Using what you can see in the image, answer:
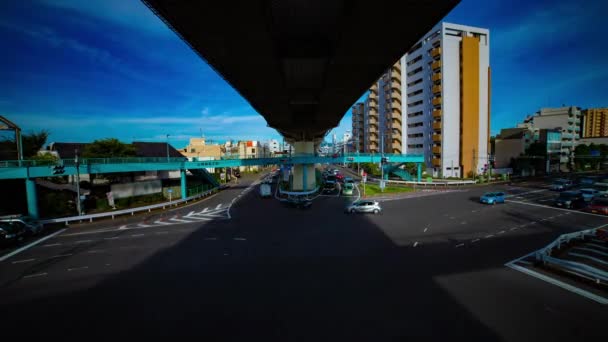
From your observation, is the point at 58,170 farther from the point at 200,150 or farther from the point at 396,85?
the point at 396,85

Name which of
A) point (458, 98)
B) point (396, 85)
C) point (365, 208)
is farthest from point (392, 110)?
point (365, 208)

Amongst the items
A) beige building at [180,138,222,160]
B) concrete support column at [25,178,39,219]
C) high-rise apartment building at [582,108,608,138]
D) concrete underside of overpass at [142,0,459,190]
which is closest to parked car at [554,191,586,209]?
concrete underside of overpass at [142,0,459,190]

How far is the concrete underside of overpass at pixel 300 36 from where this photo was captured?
862 cm

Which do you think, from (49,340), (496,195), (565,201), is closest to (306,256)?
(49,340)

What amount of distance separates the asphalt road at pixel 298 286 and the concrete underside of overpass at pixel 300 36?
33.3 feet

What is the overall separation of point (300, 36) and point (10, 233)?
2105 centimetres

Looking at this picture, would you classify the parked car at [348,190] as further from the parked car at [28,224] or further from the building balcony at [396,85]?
the building balcony at [396,85]

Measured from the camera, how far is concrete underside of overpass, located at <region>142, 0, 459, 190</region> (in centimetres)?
864

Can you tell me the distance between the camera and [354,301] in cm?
789

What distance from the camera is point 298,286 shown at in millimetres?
8984

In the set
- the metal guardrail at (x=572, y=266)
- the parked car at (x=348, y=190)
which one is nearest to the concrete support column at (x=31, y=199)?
the parked car at (x=348, y=190)

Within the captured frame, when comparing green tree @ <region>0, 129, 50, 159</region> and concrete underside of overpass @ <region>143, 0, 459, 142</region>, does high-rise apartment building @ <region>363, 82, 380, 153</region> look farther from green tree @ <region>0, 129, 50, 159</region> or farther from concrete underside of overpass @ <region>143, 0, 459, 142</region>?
green tree @ <region>0, 129, 50, 159</region>

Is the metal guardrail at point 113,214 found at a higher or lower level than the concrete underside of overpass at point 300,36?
lower

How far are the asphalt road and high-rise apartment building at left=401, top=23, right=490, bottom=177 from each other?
3420 centimetres
